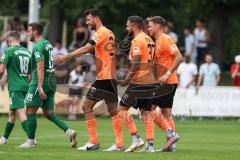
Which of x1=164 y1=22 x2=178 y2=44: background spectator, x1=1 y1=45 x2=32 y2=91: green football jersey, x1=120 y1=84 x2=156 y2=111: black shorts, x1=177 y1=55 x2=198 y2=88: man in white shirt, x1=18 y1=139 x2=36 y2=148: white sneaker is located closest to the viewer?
x1=120 y1=84 x2=156 y2=111: black shorts

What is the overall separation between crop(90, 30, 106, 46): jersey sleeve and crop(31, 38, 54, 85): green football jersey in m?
1.15

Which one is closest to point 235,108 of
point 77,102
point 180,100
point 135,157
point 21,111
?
point 180,100

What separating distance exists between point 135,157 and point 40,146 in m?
3.14

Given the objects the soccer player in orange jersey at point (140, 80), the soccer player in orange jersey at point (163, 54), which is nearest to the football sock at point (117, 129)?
the soccer player in orange jersey at point (140, 80)

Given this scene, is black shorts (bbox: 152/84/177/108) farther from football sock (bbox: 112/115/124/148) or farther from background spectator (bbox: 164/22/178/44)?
background spectator (bbox: 164/22/178/44)

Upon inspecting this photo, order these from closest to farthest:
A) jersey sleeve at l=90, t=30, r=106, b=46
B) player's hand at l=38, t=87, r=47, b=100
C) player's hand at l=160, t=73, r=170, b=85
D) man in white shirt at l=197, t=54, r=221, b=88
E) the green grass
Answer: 1. the green grass
2. player's hand at l=160, t=73, r=170, b=85
3. jersey sleeve at l=90, t=30, r=106, b=46
4. player's hand at l=38, t=87, r=47, b=100
5. man in white shirt at l=197, t=54, r=221, b=88

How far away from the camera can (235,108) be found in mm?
30000

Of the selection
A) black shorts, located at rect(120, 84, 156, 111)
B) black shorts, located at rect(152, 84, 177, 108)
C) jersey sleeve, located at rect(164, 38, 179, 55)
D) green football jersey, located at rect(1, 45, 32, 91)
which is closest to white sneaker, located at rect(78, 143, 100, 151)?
black shorts, located at rect(120, 84, 156, 111)

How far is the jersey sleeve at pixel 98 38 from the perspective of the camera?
56.4 feet

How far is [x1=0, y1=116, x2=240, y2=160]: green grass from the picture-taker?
51.9ft

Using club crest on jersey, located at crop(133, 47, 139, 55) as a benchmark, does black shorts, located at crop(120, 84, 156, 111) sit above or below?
below

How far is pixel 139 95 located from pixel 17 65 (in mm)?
2951

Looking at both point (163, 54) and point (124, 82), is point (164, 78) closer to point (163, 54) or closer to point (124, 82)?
point (163, 54)

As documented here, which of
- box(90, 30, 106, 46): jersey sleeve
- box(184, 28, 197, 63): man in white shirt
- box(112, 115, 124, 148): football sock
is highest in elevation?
box(184, 28, 197, 63): man in white shirt
